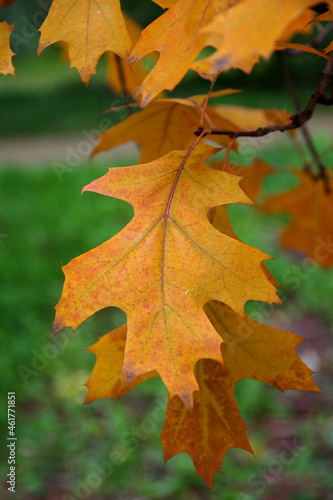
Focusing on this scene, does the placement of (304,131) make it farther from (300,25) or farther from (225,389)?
(225,389)

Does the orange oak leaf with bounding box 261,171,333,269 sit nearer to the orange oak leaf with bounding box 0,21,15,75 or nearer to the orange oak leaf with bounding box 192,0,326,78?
the orange oak leaf with bounding box 0,21,15,75

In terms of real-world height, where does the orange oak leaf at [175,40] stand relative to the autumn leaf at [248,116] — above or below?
above

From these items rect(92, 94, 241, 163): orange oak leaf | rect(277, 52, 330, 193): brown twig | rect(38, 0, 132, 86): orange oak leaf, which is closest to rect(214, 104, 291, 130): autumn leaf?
rect(277, 52, 330, 193): brown twig

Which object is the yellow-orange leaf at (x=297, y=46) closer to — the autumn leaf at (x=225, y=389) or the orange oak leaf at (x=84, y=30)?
Answer: the orange oak leaf at (x=84, y=30)

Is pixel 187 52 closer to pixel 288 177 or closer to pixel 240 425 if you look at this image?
pixel 240 425

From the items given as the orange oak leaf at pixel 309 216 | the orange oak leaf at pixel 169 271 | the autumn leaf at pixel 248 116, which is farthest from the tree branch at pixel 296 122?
the orange oak leaf at pixel 309 216

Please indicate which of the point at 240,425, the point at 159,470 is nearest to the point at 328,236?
the point at 240,425

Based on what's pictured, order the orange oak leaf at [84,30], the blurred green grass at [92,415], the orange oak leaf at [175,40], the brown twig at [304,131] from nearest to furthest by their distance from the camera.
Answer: the orange oak leaf at [175,40] → the orange oak leaf at [84,30] → the brown twig at [304,131] → the blurred green grass at [92,415]
